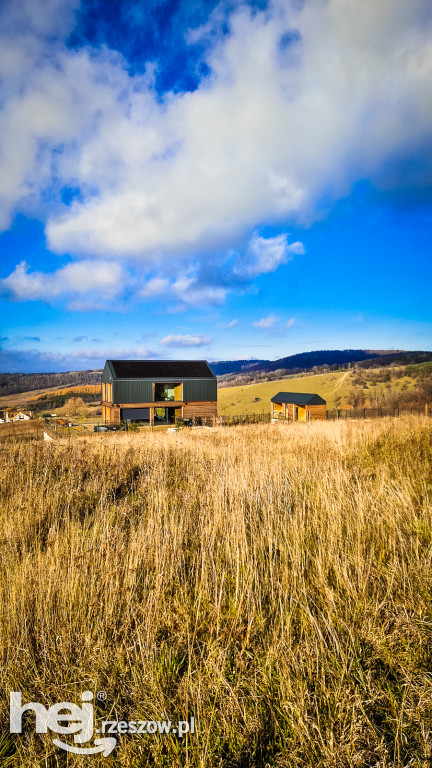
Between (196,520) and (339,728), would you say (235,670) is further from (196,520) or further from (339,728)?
(196,520)

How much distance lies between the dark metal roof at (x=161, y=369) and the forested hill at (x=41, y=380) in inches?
5556

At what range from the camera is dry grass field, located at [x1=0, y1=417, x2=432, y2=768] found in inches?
71.4

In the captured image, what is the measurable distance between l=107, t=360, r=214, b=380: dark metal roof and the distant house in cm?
1048

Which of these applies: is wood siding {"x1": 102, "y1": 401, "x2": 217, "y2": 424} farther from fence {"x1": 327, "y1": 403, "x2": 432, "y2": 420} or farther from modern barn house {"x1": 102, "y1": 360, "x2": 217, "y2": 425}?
fence {"x1": 327, "y1": 403, "x2": 432, "y2": 420}

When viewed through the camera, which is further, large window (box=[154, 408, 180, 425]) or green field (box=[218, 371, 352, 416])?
green field (box=[218, 371, 352, 416])

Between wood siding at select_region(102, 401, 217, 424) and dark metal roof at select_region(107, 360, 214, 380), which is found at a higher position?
dark metal roof at select_region(107, 360, 214, 380)

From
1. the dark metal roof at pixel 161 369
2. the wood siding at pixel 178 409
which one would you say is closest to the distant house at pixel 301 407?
the wood siding at pixel 178 409

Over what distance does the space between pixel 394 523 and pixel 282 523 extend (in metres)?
1.32

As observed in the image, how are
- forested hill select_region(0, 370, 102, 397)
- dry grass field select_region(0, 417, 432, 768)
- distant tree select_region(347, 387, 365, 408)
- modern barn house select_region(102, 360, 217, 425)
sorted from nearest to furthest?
dry grass field select_region(0, 417, 432, 768) → modern barn house select_region(102, 360, 217, 425) → distant tree select_region(347, 387, 365, 408) → forested hill select_region(0, 370, 102, 397)

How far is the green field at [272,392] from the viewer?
2948 inches

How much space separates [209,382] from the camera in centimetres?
3631

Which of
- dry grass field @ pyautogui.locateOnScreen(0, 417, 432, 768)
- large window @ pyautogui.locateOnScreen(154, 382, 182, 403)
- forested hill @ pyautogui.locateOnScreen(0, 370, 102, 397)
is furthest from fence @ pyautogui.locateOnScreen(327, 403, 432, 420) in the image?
forested hill @ pyautogui.locateOnScreen(0, 370, 102, 397)

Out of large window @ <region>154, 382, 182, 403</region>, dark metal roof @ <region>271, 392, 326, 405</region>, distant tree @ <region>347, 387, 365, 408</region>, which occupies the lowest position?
distant tree @ <region>347, 387, 365, 408</region>

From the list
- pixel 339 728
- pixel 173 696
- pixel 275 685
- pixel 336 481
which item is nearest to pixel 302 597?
pixel 275 685
